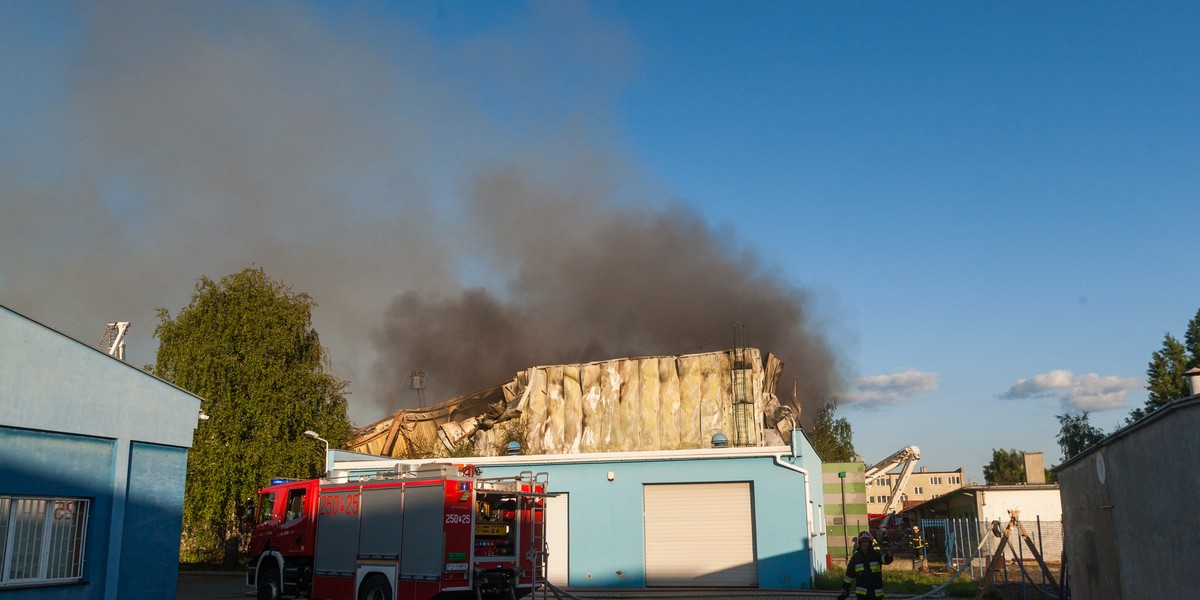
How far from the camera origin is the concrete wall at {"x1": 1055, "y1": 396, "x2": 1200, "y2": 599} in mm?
7340

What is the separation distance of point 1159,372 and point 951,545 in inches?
1314

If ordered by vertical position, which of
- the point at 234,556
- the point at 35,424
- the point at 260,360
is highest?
the point at 260,360

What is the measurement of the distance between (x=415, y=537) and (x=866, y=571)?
8139 mm

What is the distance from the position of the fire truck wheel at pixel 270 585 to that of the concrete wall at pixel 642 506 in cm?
744

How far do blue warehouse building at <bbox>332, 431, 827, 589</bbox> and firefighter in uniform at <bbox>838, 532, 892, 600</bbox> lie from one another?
423 inches

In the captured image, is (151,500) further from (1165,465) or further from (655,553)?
(1165,465)

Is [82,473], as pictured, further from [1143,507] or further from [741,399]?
[741,399]

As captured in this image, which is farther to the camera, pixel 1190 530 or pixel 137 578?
pixel 137 578

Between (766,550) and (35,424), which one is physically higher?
(35,424)

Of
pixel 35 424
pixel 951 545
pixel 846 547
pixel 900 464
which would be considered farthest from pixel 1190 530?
pixel 900 464

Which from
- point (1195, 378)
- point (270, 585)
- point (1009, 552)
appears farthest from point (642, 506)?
point (1009, 552)

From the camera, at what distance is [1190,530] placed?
7336 mm

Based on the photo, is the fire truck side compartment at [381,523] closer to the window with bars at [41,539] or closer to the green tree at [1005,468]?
the window with bars at [41,539]

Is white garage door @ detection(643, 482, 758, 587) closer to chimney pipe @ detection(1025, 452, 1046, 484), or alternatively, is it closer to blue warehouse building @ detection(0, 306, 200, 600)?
blue warehouse building @ detection(0, 306, 200, 600)
